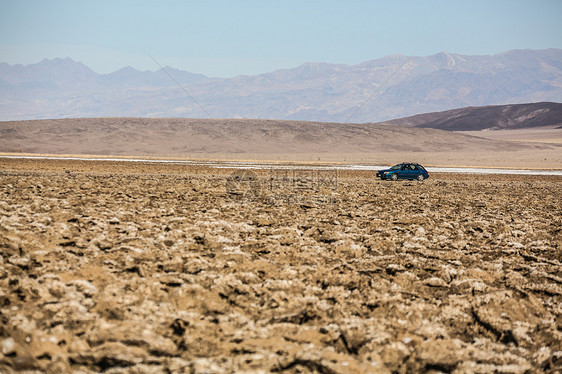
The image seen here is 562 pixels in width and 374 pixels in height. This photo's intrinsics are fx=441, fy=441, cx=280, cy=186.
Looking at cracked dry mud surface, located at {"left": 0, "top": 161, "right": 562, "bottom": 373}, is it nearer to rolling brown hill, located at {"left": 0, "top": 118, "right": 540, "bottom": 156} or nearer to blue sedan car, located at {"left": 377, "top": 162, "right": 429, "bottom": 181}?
blue sedan car, located at {"left": 377, "top": 162, "right": 429, "bottom": 181}

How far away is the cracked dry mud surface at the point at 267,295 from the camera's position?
4.30m

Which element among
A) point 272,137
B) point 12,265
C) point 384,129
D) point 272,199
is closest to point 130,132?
point 272,137

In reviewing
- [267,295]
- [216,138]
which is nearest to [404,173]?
[267,295]

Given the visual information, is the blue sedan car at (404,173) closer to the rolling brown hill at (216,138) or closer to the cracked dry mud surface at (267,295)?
the cracked dry mud surface at (267,295)

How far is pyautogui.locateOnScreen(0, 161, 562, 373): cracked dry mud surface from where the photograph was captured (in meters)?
4.30

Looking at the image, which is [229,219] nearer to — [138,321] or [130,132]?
[138,321]

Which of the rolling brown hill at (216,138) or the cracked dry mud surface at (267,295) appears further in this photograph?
the rolling brown hill at (216,138)

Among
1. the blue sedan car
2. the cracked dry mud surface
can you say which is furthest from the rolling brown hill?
→ the cracked dry mud surface

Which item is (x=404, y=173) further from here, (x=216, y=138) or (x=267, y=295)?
Result: (x=216, y=138)

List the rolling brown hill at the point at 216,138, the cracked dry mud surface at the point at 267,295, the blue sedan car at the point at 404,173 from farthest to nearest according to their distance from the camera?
the rolling brown hill at the point at 216,138
the blue sedan car at the point at 404,173
the cracked dry mud surface at the point at 267,295

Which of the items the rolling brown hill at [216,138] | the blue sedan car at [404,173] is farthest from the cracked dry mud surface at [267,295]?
the rolling brown hill at [216,138]

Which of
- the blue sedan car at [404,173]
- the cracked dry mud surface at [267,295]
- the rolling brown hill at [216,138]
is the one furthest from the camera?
the rolling brown hill at [216,138]

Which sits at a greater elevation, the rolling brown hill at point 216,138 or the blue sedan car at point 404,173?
the rolling brown hill at point 216,138

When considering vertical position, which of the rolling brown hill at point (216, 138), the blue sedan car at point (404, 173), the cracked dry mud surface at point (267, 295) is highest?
the rolling brown hill at point (216, 138)
